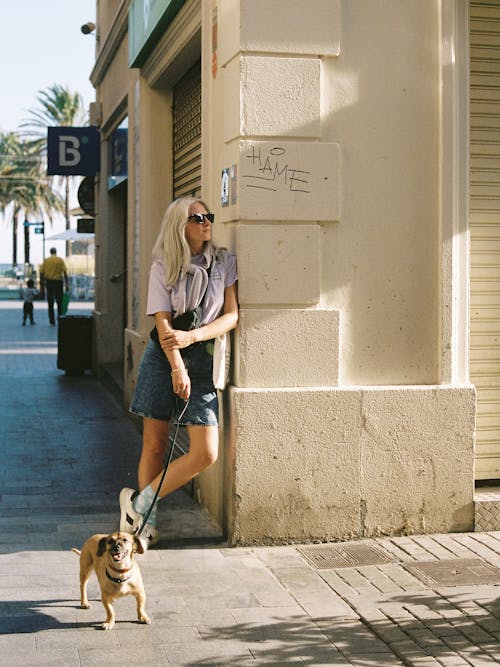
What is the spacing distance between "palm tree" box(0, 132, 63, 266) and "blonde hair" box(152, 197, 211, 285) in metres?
63.9

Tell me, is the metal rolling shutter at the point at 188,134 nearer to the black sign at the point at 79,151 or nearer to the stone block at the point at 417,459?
the stone block at the point at 417,459

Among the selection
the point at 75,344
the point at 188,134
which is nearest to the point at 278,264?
the point at 188,134

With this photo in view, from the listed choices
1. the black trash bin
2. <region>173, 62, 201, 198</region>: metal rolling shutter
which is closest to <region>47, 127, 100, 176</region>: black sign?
the black trash bin

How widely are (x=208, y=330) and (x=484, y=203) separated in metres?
2.14

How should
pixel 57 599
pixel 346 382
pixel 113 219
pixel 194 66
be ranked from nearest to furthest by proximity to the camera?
pixel 57 599 → pixel 346 382 → pixel 194 66 → pixel 113 219

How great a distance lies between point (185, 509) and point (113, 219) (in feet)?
29.9

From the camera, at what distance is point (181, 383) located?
6059 millimetres

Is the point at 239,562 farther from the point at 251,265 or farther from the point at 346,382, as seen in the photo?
the point at 251,265

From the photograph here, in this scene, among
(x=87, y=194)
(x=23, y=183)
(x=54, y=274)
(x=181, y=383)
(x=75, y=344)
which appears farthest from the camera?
(x=23, y=183)

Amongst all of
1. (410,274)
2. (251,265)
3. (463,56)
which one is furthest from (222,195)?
(463,56)

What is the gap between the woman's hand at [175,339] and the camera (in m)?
6.10

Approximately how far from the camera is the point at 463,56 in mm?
6938

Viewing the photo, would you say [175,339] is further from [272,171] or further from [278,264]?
[272,171]

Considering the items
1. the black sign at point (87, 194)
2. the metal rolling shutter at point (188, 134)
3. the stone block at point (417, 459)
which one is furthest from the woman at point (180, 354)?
the black sign at point (87, 194)
